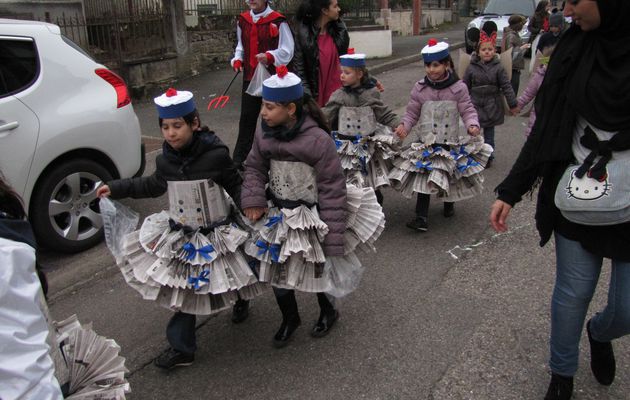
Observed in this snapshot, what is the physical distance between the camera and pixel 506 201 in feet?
8.99

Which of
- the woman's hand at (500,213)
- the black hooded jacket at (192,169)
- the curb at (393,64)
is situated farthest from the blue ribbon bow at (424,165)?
the curb at (393,64)

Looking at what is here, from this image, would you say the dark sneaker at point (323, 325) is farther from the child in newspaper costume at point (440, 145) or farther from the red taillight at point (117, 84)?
the red taillight at point (117, 84)

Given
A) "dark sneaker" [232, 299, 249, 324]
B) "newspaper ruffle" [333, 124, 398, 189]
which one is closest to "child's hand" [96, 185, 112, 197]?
"dark sneaker" [232, 299, 249, 324]

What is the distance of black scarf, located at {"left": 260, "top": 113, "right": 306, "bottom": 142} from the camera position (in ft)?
10.6

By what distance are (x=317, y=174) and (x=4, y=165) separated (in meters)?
2.37

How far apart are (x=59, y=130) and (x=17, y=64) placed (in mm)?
546

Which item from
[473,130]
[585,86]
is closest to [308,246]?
[585,86]

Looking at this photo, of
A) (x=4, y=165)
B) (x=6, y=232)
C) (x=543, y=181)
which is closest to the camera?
(x=6, y=232)

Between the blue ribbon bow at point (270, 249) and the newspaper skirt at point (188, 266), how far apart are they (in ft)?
0.31

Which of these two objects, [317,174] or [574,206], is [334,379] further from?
[574,206]

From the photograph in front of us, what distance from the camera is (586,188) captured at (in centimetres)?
241

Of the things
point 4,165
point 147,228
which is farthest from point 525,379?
point 4,165

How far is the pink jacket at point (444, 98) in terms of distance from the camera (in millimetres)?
4902

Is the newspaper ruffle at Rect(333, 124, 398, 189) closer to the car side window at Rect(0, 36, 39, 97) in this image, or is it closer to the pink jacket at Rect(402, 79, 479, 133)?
the pink jacket at Rect(402, 79, 479, 133)
